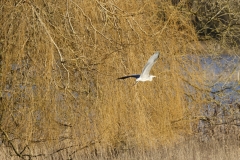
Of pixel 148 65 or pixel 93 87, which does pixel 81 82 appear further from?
pixel 148 65

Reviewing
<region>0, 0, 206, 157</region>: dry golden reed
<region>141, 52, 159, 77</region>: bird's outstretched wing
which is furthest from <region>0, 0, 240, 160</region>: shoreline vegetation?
<region>141, 52, 159, 77</region>: bird's outstretched wing

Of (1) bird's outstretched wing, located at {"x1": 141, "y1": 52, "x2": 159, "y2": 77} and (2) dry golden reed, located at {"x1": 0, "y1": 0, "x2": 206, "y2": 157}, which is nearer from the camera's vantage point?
(1) bird's outstretched wing, located at {"x1": 141, "y1": 52, "x2": 159, "y2": 77}

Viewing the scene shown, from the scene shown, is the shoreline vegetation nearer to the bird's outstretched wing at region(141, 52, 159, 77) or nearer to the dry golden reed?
the dry golden reed

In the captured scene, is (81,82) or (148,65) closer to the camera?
(148,65)

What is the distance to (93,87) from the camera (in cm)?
541

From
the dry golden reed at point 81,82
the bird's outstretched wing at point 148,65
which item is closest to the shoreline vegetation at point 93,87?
the dry golden reed at point 81,82

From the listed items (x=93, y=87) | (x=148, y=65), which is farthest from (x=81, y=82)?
(x=148, y=65)

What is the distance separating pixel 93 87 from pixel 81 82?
0.13m

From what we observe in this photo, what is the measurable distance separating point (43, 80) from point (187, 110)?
179 cm

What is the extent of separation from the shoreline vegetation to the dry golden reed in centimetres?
1

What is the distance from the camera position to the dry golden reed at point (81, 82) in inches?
204

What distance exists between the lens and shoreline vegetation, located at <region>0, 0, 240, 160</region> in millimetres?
5191

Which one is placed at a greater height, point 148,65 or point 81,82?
point 148,65

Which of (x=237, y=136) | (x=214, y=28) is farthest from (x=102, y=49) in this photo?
(x=214, y=28)
